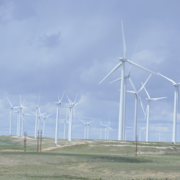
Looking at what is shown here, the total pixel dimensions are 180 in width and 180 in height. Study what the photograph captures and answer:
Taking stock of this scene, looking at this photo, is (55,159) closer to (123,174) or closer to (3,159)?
(3,159)

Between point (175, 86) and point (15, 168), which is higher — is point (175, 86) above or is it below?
above

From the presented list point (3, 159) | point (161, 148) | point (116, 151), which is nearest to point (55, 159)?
point (3, 159)

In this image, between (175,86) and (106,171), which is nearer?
(106,171)

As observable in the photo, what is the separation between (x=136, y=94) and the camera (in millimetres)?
127188

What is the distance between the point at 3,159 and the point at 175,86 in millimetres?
88690

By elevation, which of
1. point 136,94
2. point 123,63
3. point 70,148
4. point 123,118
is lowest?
point 70,148

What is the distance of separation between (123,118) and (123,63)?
22.1 m

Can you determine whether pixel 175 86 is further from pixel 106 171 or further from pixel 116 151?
pixel 106 171

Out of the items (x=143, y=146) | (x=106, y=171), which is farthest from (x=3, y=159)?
(x=143, y=146)

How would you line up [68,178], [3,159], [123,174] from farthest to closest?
[3,159]
[123,174]
[68,178]

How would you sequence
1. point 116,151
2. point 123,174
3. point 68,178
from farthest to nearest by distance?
point 116,151
point 123,174
point 68,178

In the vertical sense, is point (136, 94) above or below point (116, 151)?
above

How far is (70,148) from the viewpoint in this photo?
9850 cm

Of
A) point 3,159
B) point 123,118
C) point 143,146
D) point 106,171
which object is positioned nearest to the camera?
point 106,171
